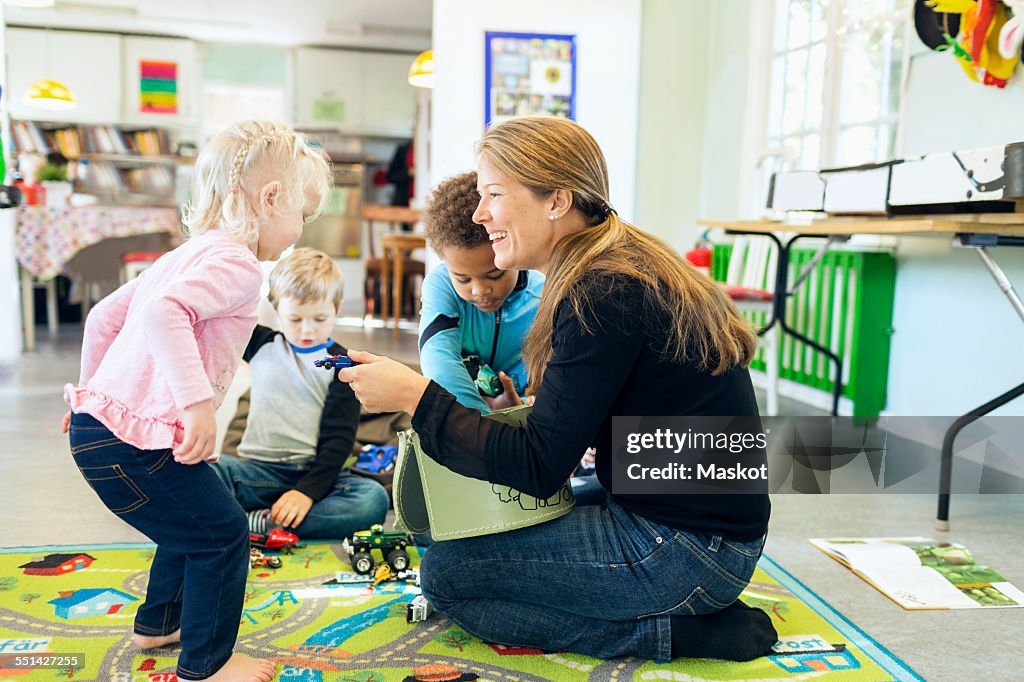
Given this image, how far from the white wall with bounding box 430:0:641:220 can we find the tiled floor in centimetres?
232

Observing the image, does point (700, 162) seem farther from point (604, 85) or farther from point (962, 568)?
point (962, 568)

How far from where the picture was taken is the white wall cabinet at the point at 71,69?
305 inches

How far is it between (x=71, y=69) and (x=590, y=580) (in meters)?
8.10

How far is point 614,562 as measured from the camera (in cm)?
132

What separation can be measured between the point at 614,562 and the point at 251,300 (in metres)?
0.65

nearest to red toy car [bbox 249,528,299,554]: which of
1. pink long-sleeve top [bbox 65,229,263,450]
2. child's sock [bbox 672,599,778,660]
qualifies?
pink long-sleeve top [bbox 65,229,263,450]

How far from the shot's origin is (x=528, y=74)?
14.8 feet

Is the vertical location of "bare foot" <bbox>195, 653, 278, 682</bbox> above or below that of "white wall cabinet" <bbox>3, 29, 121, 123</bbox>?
below

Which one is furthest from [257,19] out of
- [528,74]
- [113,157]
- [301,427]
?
[301,427]

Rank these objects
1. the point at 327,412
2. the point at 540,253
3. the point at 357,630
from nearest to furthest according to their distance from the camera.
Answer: the point at 540,253 → the point at 357,630 → the point at 327,412

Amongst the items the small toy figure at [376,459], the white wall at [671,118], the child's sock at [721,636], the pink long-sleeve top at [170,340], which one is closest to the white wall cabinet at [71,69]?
the white wall at [671,118]

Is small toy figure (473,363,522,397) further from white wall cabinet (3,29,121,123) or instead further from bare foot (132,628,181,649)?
white wall cabinet (3,29,121,123)

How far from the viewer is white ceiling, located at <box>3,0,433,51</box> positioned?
23.0 feet

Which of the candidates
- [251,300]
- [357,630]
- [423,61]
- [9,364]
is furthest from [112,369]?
[423,61]
